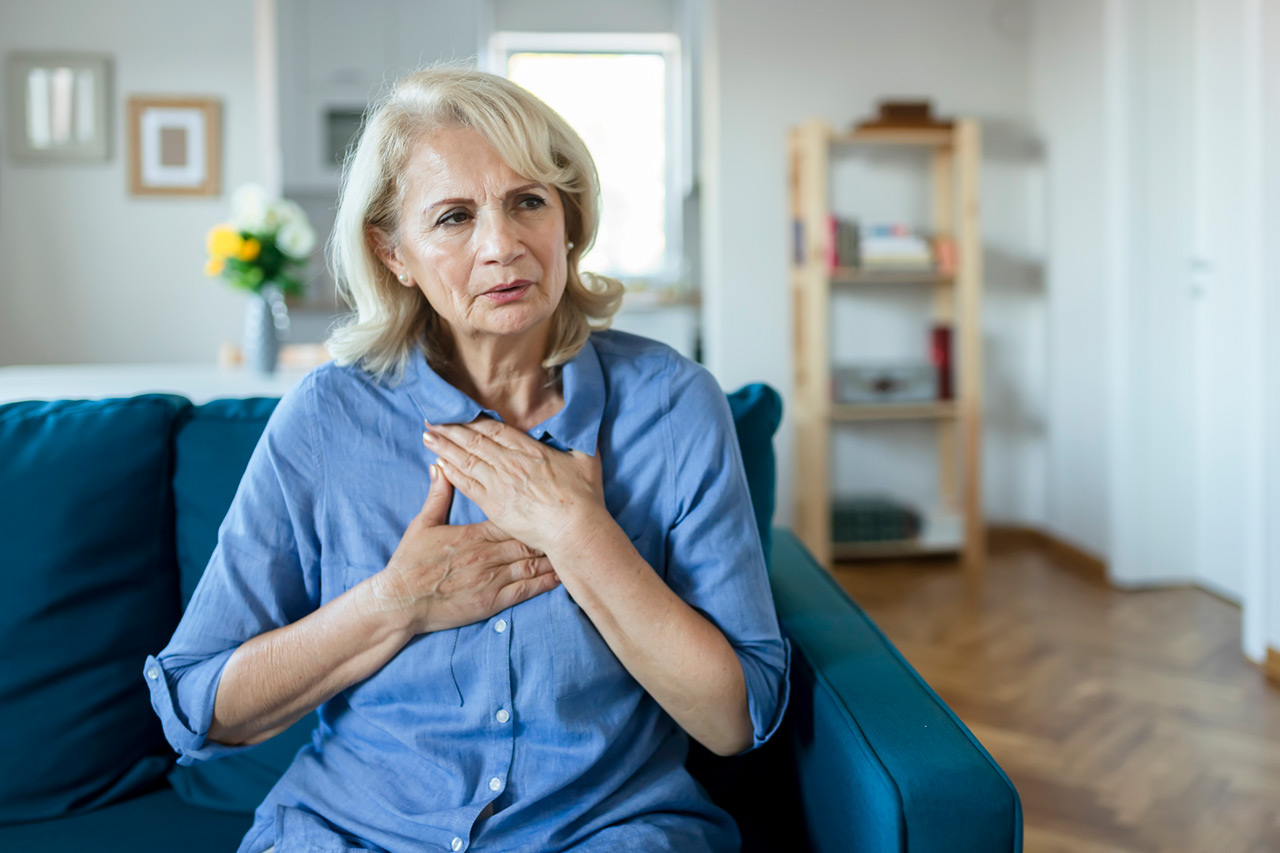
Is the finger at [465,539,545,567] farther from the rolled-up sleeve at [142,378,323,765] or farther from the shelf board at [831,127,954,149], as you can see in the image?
the shelf board at [831,127,954,149]

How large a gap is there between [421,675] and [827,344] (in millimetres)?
3060

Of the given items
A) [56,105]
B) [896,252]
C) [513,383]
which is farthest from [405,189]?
[56,105]

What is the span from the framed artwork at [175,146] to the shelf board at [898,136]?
2908 millimetres

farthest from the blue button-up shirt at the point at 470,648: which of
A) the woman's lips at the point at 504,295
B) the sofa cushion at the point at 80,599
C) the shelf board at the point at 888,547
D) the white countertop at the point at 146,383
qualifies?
the shelf board at the point at 888,547

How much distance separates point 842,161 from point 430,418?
11.5 ft

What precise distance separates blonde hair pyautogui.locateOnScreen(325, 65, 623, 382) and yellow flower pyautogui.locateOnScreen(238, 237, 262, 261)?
1.71 meters

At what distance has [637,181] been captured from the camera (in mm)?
5547

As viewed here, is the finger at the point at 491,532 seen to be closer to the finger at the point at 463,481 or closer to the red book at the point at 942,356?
the finger at the point at 463,481

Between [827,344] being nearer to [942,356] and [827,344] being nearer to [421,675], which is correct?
[942,356]

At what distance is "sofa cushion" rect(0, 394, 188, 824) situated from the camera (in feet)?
3.75

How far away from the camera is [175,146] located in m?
4.57

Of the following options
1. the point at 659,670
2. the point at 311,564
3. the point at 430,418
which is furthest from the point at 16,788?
the point at 659,670

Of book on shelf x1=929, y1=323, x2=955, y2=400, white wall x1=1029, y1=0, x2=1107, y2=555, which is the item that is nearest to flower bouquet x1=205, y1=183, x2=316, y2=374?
book on shelf x1=929, y1=323, x2=955, y2=400

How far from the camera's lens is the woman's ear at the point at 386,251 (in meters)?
1.16
